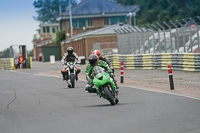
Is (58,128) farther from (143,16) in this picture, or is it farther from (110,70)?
(143,16)

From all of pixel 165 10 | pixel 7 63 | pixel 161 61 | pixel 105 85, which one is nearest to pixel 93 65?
pixel 105 85

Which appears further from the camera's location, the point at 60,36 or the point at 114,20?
the point at 60,36

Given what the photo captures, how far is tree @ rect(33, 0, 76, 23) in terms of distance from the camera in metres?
141

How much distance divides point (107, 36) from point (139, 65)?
32352mm

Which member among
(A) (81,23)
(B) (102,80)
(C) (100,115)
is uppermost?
(A) (81,23)

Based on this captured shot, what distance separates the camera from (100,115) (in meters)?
10.7

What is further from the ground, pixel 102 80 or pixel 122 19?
pixel 122 19

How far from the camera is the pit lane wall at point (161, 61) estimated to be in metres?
25.3

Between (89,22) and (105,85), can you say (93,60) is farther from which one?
(89,22)

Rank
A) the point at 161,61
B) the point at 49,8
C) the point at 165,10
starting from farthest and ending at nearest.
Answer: the point at 49,8, the point at 165,10, the point at 161,61

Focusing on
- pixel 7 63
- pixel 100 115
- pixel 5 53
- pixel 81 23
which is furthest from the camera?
pixel 81 23

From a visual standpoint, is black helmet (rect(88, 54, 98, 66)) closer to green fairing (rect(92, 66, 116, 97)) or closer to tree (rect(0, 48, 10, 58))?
green fairing (rect(92, 66, 116, 97))

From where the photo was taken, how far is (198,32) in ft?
85.8

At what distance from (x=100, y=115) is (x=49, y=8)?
439ft
